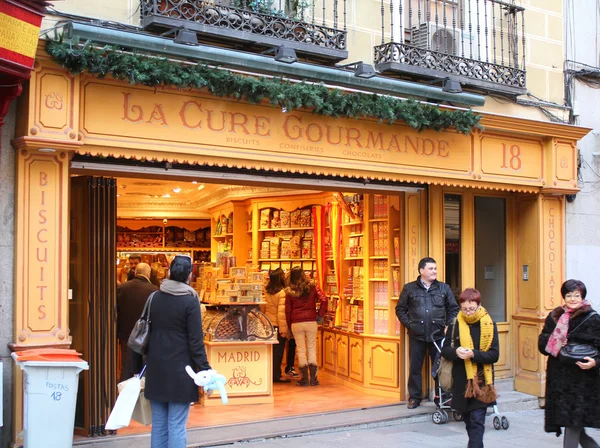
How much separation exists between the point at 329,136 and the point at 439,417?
368 centimetres

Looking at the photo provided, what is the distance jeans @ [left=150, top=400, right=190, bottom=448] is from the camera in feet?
19.1

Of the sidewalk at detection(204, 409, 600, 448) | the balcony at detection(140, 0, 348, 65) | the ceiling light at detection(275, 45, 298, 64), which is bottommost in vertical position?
the sidewalk at detection(204, 409, 600, 448)

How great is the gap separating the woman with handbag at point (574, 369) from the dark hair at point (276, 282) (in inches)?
232

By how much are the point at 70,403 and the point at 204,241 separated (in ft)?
35.8

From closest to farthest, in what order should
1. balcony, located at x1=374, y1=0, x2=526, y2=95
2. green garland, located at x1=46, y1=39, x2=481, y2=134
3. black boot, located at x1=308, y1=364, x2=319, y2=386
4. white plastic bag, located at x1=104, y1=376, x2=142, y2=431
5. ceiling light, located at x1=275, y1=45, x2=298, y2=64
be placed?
white plastic bag, located at x1=104, y1=376, x2=142, y2=431, green garland, located at x1=46, y1=39, x2=481, y2=134, ceiling light, located at x1=275, y1=45, x2=298, y2=64, balcony, located at x1=374, y1=0, x2=526, y2=95, black boot, located at x1=308, y1=364, x2=319, y2=386

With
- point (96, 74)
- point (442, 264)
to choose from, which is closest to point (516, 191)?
point (442, 264)

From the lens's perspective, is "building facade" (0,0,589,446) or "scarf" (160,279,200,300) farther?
"building facade" (0,0,589,446)

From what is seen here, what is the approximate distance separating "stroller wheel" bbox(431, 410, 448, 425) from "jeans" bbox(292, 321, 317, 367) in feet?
8.67

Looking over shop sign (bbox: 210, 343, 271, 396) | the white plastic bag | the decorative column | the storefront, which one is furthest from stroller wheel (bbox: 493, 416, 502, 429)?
the white plastic bag

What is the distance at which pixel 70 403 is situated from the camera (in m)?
6.14

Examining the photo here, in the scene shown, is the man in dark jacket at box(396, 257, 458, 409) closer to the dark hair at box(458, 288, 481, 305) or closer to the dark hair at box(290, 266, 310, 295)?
the dark hair at box(290, 266, 310, 295)

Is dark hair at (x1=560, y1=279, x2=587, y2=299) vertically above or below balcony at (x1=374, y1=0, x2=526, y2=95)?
below

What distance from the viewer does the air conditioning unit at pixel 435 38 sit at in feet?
32.4

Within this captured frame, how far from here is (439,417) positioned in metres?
9.09
